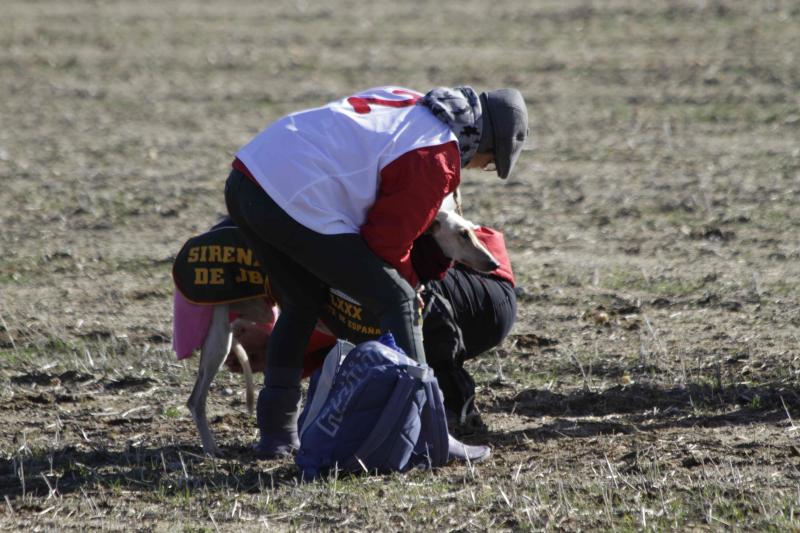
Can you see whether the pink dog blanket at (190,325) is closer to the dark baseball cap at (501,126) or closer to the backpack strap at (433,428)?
the backpack strap at (433,428)

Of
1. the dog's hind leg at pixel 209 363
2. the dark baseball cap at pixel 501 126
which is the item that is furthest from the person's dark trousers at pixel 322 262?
the dark baseball cap at pixel 501 126

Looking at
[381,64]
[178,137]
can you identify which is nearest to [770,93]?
[381,64]

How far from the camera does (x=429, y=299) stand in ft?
17.4

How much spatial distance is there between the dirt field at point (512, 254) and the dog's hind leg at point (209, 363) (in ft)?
0.48

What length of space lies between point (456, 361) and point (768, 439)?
1.26 meters

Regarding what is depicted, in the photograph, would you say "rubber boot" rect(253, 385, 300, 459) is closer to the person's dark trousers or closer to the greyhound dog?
the greyhound dog

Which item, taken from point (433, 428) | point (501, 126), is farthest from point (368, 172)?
point (433, 428)

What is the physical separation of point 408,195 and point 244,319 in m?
1.36

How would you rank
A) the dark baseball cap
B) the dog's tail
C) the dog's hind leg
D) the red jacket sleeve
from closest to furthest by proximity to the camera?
1. the red jacket sleeve
2. the dark baseball cap
3. the dog's hind leg
4. the dog's tail

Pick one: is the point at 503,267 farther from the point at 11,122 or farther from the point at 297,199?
the point at 11,122

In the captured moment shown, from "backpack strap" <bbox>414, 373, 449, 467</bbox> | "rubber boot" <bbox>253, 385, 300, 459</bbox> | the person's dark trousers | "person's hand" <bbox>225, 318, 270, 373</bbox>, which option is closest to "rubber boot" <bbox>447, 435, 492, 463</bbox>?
"backpack strap" <bbox>414, 373, 449, 467</bbox>

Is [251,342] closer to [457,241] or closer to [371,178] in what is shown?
[457,241]

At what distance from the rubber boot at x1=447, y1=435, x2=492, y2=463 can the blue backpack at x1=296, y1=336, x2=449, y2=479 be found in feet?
0.23

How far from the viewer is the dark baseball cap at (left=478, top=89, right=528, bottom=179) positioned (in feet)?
15.4
